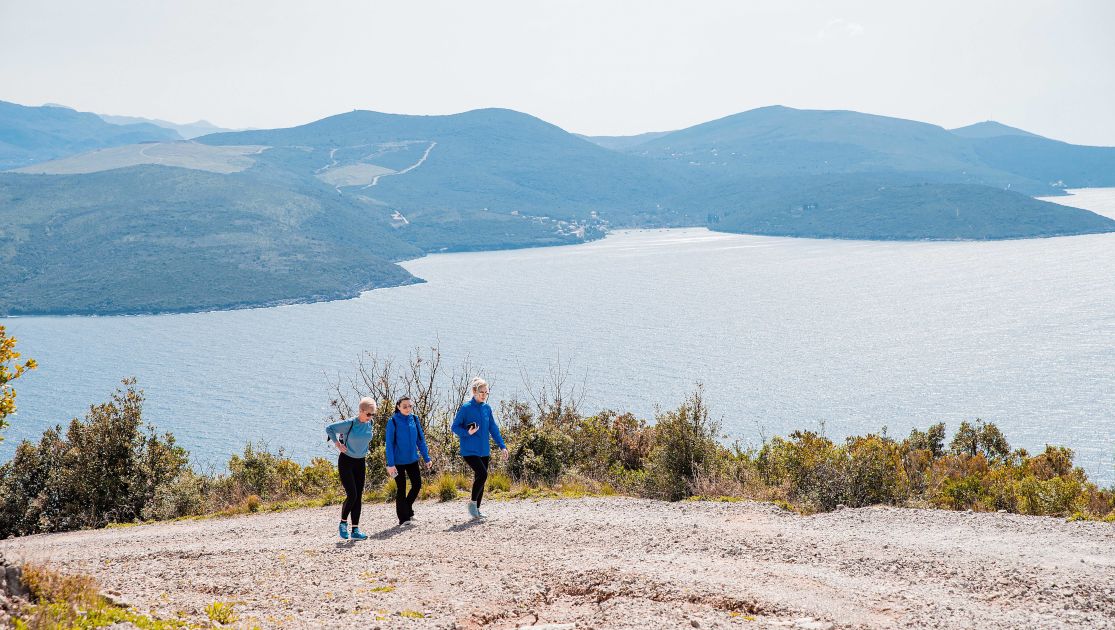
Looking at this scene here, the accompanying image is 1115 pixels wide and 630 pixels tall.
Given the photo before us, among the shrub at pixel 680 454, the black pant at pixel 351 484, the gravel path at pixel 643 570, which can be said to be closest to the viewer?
the gravel path at pixel 643 570

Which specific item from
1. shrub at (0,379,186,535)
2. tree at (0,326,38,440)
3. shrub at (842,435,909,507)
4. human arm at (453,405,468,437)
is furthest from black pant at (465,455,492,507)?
shrub at (0,379,186,535)

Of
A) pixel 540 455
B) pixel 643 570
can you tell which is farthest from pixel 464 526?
pixel 540 455

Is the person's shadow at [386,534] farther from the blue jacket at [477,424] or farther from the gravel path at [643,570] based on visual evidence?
the blue jacket at [477,424]

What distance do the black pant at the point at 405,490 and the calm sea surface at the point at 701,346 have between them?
3325cm

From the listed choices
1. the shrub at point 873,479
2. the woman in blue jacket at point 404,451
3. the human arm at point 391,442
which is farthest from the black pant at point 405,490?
the shrub at point 873,479

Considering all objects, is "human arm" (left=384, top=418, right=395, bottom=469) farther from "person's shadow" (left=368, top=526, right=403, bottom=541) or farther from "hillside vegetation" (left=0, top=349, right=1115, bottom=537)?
"hillside vegetation" (left=0, top=349, right=1115, bottom=537)

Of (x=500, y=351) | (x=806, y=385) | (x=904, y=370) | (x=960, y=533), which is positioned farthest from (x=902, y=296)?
(x=960, y=533)

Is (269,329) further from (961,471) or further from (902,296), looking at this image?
(961,471)

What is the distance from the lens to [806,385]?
232 feet

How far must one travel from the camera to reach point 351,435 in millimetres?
9906

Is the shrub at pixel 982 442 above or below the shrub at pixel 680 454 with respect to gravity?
below

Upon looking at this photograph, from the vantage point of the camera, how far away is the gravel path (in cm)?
666

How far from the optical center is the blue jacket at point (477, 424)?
418 inches

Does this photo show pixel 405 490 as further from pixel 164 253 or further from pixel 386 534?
pixel 164 253
